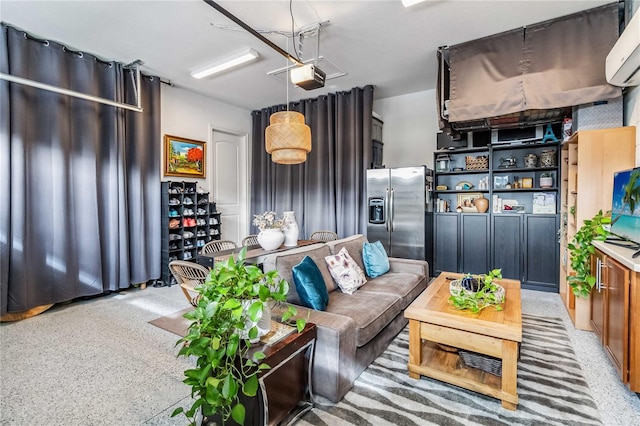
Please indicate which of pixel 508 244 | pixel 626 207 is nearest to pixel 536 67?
pixel 626 207

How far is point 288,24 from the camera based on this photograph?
331cm

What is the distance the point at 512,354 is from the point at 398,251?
2.96 meters

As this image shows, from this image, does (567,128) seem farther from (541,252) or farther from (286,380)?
(286,380)

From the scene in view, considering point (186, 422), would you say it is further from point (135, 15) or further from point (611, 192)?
point (611, 192)

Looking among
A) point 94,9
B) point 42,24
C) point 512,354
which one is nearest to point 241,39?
point 94,9

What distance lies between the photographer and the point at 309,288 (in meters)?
2.28

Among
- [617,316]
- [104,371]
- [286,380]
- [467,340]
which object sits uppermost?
[617,316]

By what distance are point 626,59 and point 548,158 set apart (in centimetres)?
204

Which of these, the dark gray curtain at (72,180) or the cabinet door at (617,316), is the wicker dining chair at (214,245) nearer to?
the dark gray curtain at (72,180)

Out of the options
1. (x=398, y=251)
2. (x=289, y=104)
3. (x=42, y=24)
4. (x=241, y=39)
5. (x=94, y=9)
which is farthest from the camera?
(x=289, y=104)

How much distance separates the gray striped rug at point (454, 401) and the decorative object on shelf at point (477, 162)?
9.75 feet

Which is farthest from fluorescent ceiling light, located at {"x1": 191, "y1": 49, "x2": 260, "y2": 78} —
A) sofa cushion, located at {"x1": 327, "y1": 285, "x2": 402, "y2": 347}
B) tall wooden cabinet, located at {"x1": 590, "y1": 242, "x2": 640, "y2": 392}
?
tall wooden cabinet, located at {"x1": 590, "y1": 242, "x2": 640, "y2": 392}

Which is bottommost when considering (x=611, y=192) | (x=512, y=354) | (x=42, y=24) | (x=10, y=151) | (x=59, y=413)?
(x=59, y=413)

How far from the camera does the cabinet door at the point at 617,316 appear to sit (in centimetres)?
196
